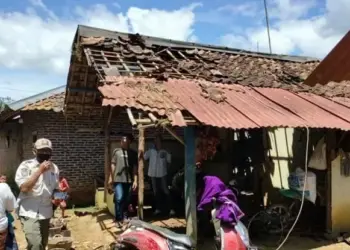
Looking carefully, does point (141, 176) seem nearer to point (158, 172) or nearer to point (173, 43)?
point (158, 172)

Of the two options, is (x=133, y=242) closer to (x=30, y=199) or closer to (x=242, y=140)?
(x=30, y=199)

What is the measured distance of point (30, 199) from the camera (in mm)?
4777

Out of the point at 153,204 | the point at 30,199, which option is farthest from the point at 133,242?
the point at 153,204

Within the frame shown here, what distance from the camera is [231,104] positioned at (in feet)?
22.7

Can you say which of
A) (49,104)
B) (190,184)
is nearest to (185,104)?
(190,184)

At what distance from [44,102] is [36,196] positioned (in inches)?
327

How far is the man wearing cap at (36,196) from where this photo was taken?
15.4 feet

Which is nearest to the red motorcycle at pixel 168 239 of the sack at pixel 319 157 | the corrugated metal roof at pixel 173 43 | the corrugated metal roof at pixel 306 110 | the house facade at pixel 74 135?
the corrugated metal roof at pixel 306 110

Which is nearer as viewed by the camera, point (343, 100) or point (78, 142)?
point (343, 100)

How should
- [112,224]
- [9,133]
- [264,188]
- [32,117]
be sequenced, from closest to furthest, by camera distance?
[112,224], [264,188], [32,117], [9,133]

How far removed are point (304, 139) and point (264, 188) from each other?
4.88 feet

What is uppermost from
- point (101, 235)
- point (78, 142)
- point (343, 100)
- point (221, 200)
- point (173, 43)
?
point (173, 43)

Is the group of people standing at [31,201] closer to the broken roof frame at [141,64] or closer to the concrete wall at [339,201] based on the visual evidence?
the broken roof frame at [141,64]

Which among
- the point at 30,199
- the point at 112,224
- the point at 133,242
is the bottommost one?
the point at 112,224
